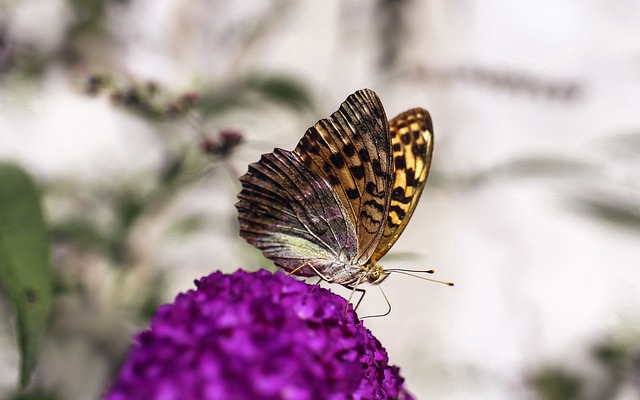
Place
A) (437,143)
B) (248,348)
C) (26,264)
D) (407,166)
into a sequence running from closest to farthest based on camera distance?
(248,348) → (26,264) → (407,166) → (437,143)

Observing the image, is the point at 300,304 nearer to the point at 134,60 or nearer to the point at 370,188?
the point at 370,188

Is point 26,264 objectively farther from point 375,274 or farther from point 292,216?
point 375,274

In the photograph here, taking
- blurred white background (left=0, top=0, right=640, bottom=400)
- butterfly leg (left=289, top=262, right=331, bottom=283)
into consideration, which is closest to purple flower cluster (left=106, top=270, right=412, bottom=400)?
butterfly leg (left=289, top=262, right=331, bottom=283)

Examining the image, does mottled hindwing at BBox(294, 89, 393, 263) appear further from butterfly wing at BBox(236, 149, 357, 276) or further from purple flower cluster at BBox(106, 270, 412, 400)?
purple flower cluster at BBox(106, 270, 412, 400)

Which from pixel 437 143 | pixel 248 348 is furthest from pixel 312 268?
pixel 437 143

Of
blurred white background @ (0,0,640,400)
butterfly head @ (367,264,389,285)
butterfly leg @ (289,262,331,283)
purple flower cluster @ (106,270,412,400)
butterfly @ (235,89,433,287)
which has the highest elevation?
blurred white background @ (0,0,640,400)

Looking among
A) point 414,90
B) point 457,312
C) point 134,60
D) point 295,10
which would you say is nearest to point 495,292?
point 457,312

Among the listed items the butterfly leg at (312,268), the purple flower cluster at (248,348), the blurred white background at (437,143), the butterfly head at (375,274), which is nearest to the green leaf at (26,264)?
the purple flower cluster at (248,348)

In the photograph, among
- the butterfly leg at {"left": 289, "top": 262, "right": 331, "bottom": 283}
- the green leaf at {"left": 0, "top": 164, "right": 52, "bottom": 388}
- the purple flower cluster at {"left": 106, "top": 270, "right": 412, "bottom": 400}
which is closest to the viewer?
the purple flower cluster at {"left": 106, "top": 270, "right": 412, "bottom": 400}
